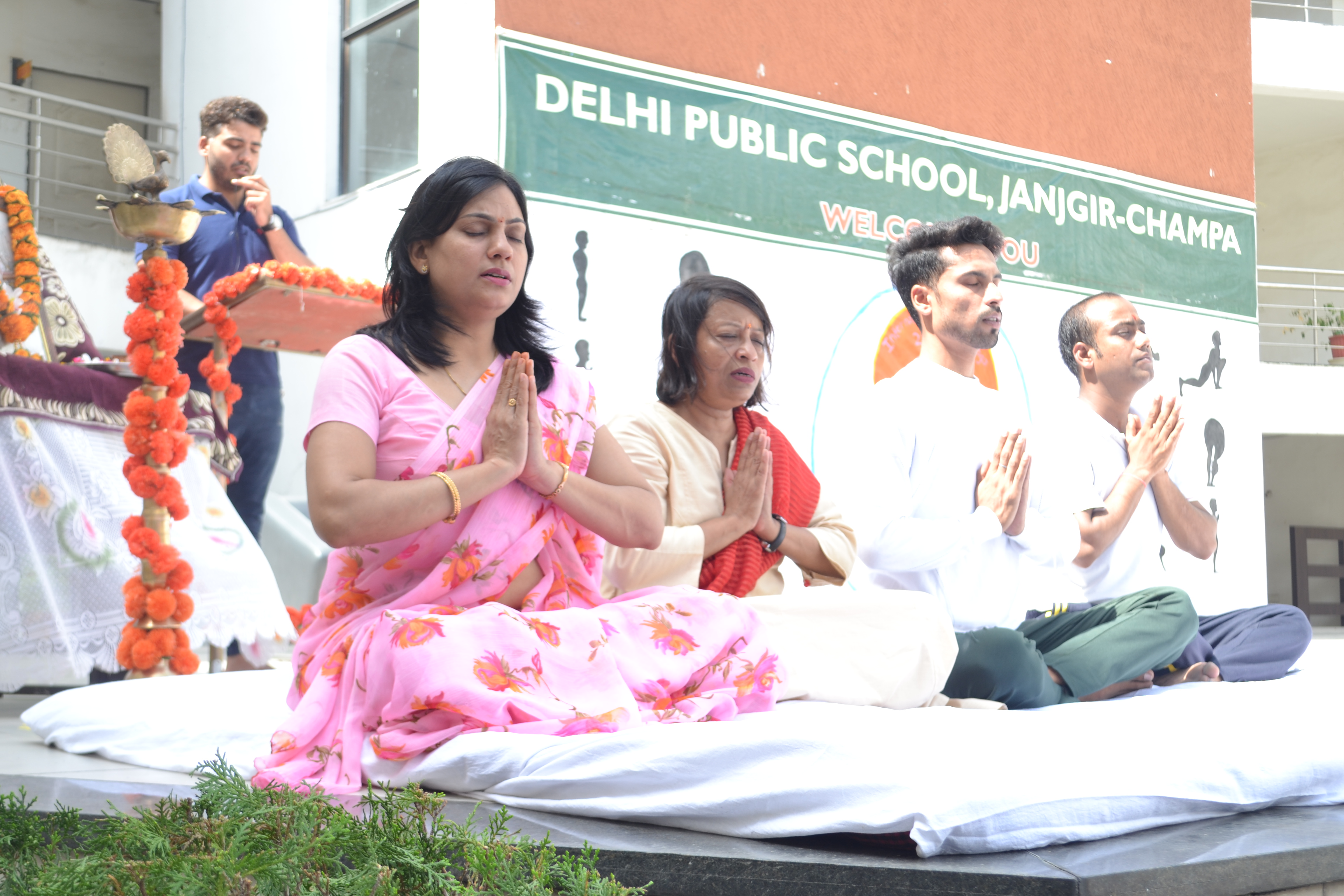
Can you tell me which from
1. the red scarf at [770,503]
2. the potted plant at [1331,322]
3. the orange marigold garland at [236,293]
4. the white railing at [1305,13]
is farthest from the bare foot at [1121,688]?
the white railing at [1305,13]

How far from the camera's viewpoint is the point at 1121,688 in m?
3.28

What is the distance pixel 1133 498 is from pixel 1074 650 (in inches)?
26.4

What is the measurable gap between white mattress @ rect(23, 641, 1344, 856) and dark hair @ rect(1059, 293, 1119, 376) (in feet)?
5.74

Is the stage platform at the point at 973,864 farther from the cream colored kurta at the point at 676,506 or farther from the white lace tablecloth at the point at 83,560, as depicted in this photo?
the white lace tablecloth at the point at 83,560

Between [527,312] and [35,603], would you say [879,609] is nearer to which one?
[527,312]

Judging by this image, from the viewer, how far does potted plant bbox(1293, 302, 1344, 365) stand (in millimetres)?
13344

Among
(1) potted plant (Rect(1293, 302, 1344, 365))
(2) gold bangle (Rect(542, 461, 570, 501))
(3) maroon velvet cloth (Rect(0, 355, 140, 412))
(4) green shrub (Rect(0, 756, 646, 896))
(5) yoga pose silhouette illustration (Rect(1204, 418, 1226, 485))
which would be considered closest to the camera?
(4) green shrub (Rect(0, 756, 646, 896))

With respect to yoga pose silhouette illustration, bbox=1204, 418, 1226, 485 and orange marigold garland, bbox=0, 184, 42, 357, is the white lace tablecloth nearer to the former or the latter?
orange marigold garland, bbox=0, 184, 42, 357

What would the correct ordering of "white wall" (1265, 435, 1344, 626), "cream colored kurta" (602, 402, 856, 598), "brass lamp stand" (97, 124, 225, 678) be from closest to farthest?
1. "cream colored kurta" (602, 402, 856, 598)
2. "brass lamp stand" (97, 124, 225, 678)
3. "white wall" (1265, 435, 1344, 626)

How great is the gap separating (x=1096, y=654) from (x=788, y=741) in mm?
1666

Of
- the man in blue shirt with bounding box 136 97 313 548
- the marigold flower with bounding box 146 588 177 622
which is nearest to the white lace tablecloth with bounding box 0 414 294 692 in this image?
the marigold flower with bounding box 146 588 177 622

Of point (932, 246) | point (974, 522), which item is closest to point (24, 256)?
point (932, 246)

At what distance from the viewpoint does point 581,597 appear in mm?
2484

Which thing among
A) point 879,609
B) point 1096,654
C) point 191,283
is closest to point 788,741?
point 879,609
